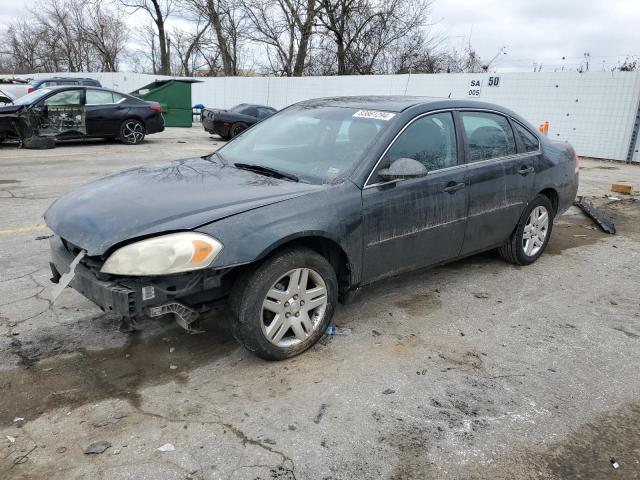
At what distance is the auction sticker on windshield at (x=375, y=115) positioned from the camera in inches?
152

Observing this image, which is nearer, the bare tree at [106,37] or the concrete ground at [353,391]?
the concrete ground at [353,391]

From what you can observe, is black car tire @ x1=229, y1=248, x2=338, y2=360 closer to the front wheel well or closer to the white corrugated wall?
the front wheel well

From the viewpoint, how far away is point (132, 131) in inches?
575

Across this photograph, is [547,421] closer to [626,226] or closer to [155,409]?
[155,409]

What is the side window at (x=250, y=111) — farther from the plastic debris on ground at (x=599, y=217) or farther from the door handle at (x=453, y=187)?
the door handle at (x=453, y=187)

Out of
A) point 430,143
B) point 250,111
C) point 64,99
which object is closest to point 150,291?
point 430,143

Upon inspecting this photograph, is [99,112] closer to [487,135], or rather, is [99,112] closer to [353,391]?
[487,135]

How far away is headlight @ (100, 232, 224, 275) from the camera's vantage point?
8.84ft

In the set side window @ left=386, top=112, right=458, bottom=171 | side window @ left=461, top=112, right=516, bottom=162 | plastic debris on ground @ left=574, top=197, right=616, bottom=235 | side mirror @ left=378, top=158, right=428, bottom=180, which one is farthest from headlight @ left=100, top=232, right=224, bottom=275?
plastic debris on ground @ left=574, top=197, right=616, bottom=235

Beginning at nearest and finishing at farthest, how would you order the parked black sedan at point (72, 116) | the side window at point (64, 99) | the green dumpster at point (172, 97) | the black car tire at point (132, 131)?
the parked black sedan at point (72, 116) < the side window at point (64, 99) < the black car tire at point (132, 131) < the green dumpster at point (172, 97)

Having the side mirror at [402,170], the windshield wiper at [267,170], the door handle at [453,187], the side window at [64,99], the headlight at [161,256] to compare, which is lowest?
the headlight at [161,256]

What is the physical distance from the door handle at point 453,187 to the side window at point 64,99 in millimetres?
11663

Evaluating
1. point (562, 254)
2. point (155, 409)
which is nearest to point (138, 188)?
point (155, 409)

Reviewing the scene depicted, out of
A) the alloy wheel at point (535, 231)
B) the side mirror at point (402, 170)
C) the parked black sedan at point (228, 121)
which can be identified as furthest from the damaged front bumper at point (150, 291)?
the parked black sedan at point (228, 121)
